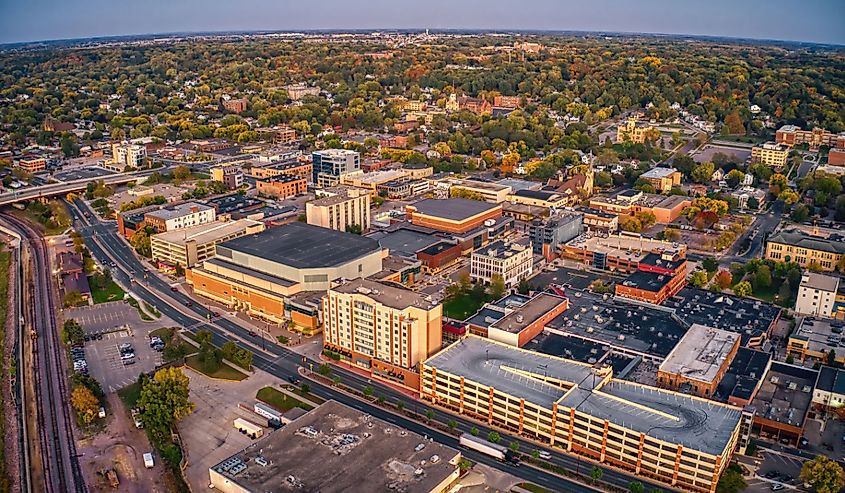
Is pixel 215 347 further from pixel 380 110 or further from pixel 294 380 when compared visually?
pixel 380 110

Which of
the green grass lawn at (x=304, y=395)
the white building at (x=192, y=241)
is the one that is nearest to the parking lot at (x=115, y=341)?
the white building at (x=192, y=241)

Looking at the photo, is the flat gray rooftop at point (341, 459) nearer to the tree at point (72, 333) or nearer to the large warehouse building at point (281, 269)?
the large warehouse building at point (281, 269)

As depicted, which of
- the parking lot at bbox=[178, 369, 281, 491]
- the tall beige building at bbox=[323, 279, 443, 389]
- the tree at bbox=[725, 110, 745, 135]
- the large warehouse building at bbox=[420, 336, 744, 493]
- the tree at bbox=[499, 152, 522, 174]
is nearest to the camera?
the large warehouse building at bbox=[420, 336, 744, 493]

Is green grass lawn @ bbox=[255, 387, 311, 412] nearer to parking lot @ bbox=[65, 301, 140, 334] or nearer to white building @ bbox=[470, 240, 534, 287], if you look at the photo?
parking lot @ bbox=[65, 301, 140, 334]

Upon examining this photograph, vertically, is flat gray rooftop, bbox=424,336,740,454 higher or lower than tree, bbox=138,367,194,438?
higher

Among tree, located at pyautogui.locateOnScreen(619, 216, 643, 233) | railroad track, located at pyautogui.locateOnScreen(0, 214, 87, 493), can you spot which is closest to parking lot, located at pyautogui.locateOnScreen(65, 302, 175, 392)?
railroad track, located at pyautogui.locateOnScreen(0, 214, 87, 493)

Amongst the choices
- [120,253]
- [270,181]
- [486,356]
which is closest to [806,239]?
[486,356]
